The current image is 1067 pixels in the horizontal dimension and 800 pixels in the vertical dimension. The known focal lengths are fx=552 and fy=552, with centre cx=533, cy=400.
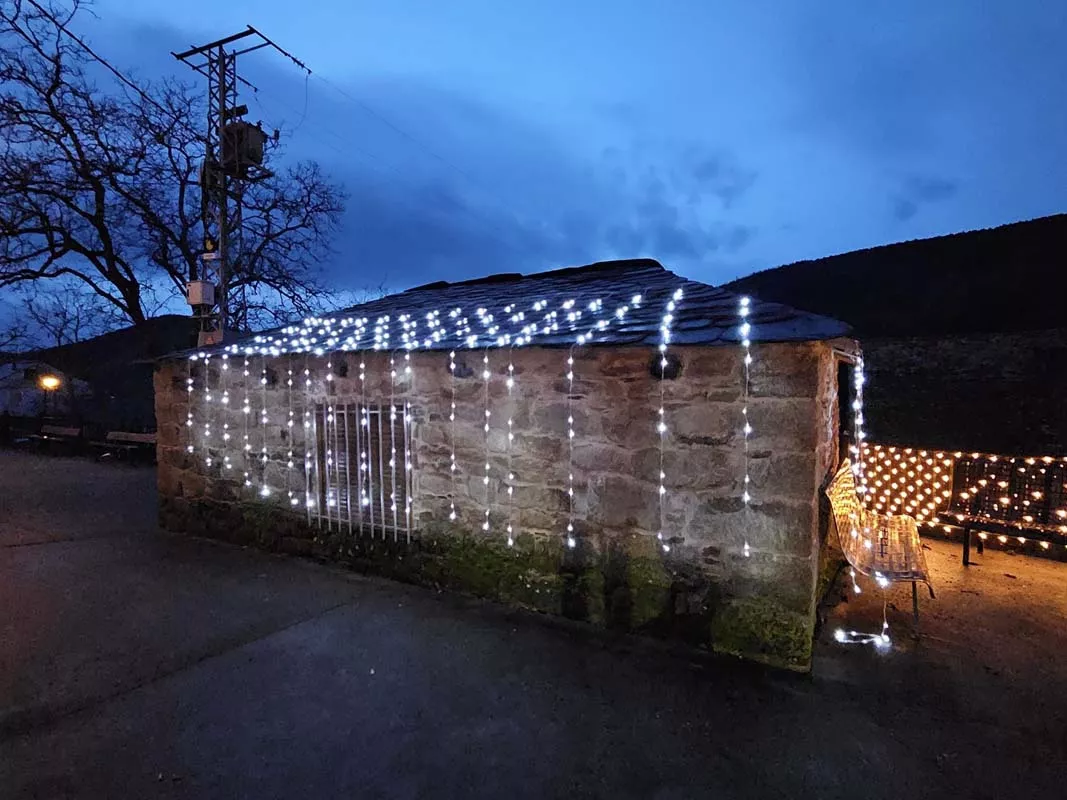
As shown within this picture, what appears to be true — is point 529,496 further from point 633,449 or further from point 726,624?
point 726,624

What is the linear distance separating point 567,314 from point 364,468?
99.1 inches

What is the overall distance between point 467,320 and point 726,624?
12.4ft

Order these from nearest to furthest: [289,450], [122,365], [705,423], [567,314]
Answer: [705,423], [567,314], [289,450], [122,365]

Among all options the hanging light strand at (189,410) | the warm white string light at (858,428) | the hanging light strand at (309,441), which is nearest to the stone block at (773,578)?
the warm white string light at (858,428)

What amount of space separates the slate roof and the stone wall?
176mm

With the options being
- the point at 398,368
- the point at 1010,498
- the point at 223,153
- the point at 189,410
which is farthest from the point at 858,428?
the point at 223,153

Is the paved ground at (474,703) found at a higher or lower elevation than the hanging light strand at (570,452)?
lower

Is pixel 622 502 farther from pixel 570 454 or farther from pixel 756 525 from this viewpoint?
pixel 756 525

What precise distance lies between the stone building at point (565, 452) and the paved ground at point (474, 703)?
1.43ft

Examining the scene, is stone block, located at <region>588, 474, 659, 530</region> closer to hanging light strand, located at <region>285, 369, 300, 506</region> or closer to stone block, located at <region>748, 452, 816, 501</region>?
stone block, located at <region>748, 452, 816, 501</region>

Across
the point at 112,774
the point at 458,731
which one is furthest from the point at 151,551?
the point at 458,731

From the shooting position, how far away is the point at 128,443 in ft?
45.8

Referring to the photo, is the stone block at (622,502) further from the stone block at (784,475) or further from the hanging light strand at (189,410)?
the hanging light strand at (189,410)

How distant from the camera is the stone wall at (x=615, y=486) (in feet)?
12.0
